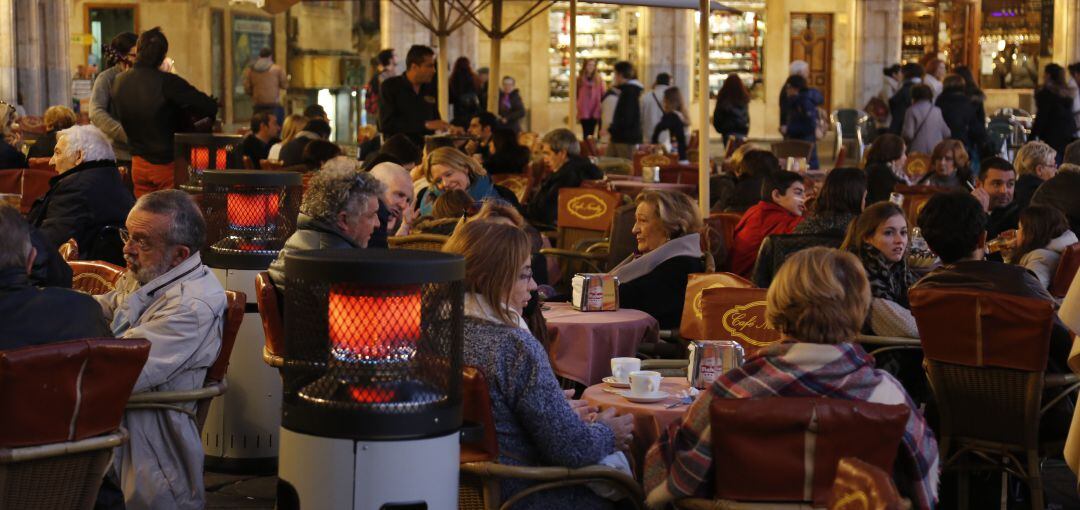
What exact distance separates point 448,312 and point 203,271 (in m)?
1.95

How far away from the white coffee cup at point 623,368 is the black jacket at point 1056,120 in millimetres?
12487

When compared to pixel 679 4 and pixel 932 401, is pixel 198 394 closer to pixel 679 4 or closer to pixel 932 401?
pixel 932 401

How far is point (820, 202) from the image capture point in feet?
24.8

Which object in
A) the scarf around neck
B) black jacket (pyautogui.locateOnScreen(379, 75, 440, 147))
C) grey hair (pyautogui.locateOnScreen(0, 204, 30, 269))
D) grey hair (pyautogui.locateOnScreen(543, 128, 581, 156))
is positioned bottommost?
the scarf around neck

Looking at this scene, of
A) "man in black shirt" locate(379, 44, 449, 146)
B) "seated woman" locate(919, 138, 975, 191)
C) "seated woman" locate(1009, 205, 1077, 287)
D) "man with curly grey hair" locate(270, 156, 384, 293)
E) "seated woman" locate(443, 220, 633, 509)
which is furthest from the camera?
"man in black shirt" locate(379, 44, 449, 146)

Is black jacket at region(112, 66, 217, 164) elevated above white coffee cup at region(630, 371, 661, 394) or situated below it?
above

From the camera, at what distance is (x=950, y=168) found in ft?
38.3

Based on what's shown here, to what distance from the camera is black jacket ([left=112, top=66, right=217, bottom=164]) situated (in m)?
10.2

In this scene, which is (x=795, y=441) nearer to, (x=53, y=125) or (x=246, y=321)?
(x=246, y=321)

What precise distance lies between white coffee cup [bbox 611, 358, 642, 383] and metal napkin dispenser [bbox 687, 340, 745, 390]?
20 centimetres

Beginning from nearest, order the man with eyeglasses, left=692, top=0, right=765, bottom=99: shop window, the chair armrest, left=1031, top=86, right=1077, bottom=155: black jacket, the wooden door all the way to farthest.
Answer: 1. the chair armrest
2. the man with eyeglasses
3. left=1031, top=86, right=1077, bottom=155: black jacket
4. left=692, top=0, right=765, bottom=99: shop window
5. the wooden door

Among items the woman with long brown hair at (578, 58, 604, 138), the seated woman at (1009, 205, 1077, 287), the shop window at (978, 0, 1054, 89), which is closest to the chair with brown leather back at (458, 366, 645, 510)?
the seated woman at (1009, 205, 1077, 287)

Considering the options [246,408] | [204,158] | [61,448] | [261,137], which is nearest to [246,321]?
[246,408]

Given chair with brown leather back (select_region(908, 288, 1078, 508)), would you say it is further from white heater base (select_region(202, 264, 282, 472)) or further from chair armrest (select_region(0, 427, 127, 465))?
chair armrest (select_region(0, 427, 127, 465))
